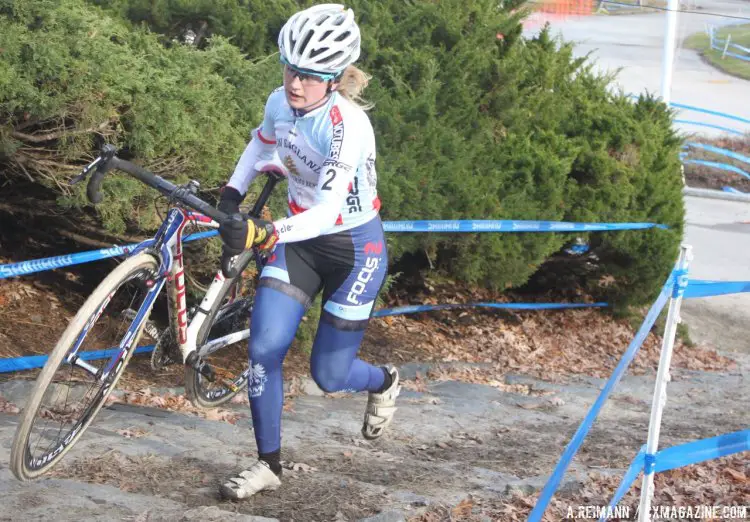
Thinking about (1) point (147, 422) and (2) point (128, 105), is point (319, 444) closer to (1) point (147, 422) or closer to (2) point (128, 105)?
(1) point (147, 422)

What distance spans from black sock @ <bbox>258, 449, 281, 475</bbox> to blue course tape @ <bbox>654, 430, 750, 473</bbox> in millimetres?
1822

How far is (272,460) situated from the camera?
16.5 ft

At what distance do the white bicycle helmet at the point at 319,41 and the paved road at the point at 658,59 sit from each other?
1918 centimetres

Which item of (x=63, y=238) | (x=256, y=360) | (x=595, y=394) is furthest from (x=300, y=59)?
(x=595, y=394)

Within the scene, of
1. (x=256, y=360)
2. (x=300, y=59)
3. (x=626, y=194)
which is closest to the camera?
(x=300, y=59)

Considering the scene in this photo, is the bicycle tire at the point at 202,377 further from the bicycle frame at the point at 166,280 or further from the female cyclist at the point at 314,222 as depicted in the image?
the female cyclist at the point at 314,222

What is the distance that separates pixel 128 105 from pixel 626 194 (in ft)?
17.9

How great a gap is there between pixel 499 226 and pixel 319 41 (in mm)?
4608

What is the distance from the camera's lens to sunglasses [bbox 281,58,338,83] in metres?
4.69

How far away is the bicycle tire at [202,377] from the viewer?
5.52 meters

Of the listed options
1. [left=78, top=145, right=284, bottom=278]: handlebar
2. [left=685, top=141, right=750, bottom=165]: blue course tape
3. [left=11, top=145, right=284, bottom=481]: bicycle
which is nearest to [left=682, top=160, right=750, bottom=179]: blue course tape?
[left=685, top=141, right=750, bottom=165]: blue course tape

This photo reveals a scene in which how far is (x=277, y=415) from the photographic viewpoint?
5.03 meters

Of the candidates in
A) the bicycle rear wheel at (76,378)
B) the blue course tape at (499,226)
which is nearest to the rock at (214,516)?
the bicycle rear wheel at (76,378)

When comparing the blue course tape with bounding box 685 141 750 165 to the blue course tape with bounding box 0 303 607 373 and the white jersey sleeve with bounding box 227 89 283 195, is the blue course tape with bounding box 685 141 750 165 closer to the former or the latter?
the blue course tape with bounding box 0 303 607 373
